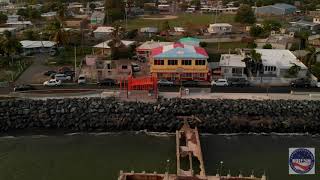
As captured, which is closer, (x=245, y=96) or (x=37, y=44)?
(x=245, y=96)

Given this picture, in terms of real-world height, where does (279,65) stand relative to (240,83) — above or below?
above

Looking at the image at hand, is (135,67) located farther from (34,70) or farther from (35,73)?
(34,70)

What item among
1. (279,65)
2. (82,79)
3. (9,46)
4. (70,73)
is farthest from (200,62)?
(9,46)

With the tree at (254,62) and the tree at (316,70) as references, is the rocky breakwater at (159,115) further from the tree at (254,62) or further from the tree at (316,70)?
the tree at (254,62)

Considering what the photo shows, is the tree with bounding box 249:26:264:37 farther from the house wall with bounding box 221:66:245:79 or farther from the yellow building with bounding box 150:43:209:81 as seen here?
the yellow building with bounding box 150:43:209:81

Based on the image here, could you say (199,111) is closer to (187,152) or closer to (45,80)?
(187,152)
